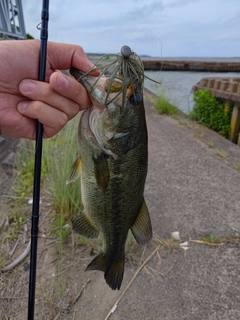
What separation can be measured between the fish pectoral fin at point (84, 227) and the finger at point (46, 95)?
25.5 inches

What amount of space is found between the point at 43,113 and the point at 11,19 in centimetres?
877

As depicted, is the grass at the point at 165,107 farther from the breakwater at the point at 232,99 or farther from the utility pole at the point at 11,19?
the utility pole at the point at 11,19

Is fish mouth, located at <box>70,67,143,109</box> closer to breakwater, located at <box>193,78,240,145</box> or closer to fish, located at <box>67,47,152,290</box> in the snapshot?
fish, located at <box>67,47,152,290</box>

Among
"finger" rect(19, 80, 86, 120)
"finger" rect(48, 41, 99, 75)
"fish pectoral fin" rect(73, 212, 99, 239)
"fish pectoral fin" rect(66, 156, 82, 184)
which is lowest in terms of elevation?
"fish pectoral fin" rect(73, 212, 99, 239)

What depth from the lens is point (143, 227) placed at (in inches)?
67.3

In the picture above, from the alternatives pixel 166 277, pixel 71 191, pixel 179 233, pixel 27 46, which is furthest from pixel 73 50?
pixel 179 233

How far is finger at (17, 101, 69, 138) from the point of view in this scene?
1433 mm

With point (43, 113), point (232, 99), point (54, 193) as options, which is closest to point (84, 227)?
point (43, 113)

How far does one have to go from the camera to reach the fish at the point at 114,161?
1333 mm

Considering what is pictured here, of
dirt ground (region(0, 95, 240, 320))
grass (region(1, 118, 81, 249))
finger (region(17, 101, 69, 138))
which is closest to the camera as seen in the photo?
finger (region(17, 101, 69, 138))

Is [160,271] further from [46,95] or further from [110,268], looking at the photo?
[46,95]

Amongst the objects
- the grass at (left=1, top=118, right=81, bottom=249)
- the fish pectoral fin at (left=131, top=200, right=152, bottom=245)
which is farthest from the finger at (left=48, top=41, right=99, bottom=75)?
the grass at (left=1, top=118, right=81, bottom=249)

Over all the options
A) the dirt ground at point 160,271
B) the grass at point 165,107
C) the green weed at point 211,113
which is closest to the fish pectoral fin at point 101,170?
the dirt ground at point 160,271

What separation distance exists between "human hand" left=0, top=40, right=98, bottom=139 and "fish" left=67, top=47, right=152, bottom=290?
0.24 ft
